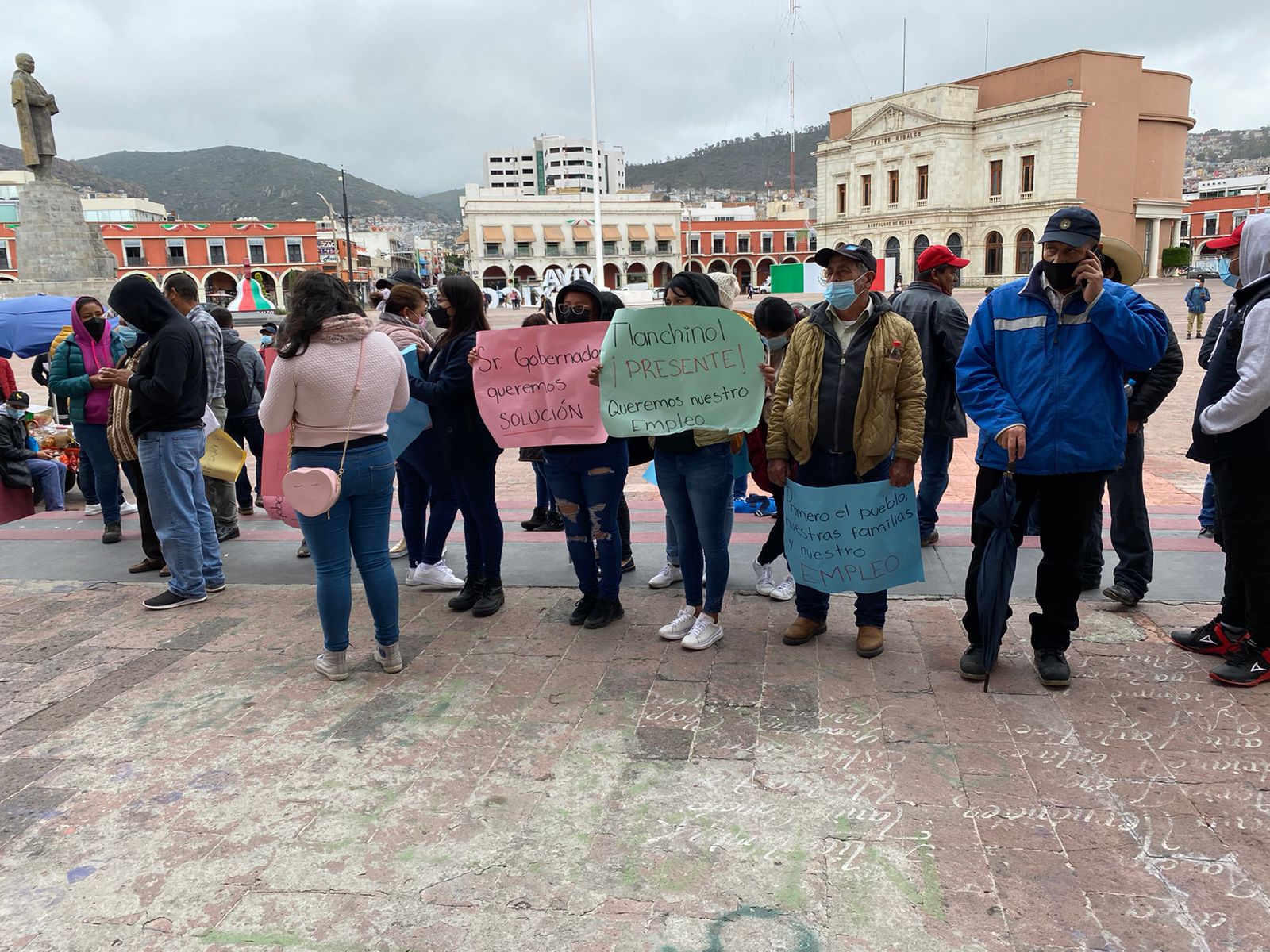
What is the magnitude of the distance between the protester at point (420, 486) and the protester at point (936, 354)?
2.73m

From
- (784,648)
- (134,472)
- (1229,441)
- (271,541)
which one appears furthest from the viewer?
(271,541)

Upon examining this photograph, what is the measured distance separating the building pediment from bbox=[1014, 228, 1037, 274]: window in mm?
9119

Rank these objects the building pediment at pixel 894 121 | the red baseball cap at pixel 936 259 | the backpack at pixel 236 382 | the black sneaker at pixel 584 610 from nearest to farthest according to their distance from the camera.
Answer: the black sneaker at pixel 584 610, the red baseball cap at pixel 936 259, the backpack at pixel 236 382, the building pediment at pixel 894 121

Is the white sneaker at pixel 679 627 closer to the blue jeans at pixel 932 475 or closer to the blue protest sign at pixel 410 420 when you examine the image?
the blue protest sign at pixel 410 420

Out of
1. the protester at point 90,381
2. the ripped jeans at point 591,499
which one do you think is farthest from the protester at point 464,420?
the protester at point 90,381

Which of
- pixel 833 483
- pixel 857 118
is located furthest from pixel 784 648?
pixel 857 118

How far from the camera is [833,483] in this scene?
370 cm

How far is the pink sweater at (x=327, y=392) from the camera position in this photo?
131 inches

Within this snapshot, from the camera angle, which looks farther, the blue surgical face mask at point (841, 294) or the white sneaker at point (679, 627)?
the white sneaker at point (679, 627)

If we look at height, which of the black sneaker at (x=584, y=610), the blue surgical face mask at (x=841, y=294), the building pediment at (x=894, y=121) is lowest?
the black sneaker at (x=584, y=610)

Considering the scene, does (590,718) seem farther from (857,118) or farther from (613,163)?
(613,163)

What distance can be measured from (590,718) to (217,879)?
4.42ft

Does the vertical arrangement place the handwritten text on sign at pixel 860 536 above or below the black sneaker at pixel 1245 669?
above

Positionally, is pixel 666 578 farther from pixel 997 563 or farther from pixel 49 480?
pixel 49 480
